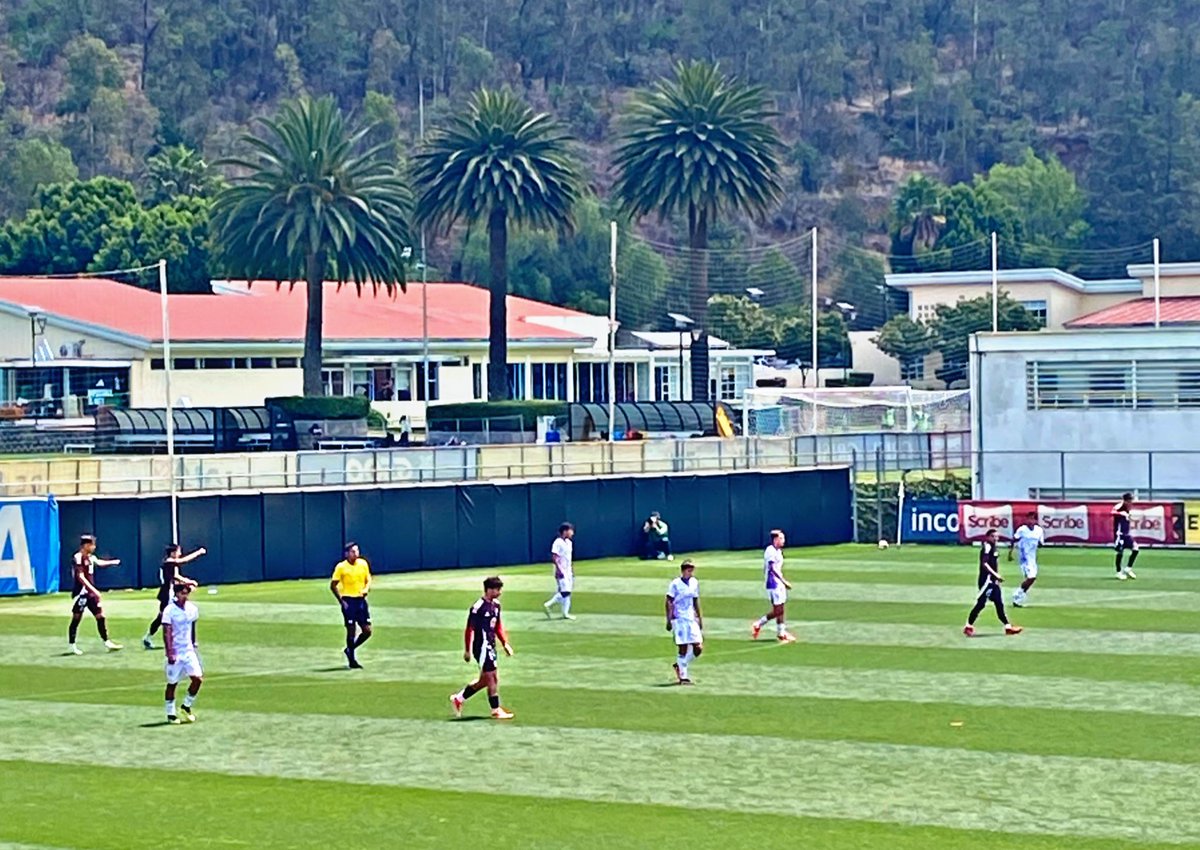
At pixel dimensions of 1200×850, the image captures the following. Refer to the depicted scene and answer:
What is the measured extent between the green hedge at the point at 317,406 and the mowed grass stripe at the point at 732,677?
51.0m

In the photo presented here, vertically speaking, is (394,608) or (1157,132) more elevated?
(1157,132)

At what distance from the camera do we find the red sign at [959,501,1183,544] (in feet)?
176

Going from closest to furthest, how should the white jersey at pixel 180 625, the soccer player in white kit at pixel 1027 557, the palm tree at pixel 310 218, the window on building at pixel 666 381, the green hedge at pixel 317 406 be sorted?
1. the white jersey at pixel 180 625
2. the soccer player in white kit at pixel 1027 557
3. the green hedge at pixel 317 406
4. the palm tree at pixel 310 218
5. the window on building at pixel 666 381

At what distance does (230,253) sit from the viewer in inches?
3575

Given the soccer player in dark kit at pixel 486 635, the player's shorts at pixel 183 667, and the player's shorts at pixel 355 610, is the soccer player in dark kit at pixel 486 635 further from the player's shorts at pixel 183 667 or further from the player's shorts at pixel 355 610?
the player's shorts at pixel 355 610

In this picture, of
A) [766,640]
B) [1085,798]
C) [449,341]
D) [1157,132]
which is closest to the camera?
[1085,798]

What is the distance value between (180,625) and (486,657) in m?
3.76

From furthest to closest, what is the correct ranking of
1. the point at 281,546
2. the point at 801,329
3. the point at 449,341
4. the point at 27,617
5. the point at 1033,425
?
1. the point at 801,329
2. the point at 449,341
3. the point at 1033,425
4. the point at 281,546
5. the point at 27,617

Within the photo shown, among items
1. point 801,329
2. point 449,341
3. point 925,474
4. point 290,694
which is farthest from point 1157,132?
point 290,694

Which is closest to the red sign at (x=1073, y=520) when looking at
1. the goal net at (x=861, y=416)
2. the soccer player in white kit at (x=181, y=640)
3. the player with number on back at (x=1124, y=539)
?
the player with number on back at (x=1124, y=539)

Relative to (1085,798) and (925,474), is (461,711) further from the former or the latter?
(925,474)

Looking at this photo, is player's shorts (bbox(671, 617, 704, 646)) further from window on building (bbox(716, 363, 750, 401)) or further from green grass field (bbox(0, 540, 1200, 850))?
window on building (bbox(716, 363, 750, 401))

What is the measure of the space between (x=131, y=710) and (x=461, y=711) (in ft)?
14.7

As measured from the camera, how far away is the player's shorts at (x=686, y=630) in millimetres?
29156
